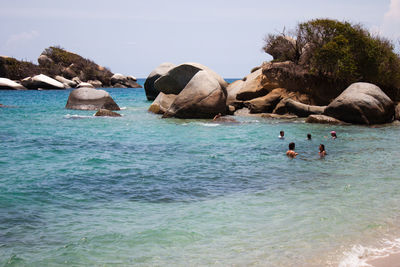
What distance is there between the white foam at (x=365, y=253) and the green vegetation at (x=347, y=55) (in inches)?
873

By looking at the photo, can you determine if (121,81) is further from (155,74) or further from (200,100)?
(200,100)

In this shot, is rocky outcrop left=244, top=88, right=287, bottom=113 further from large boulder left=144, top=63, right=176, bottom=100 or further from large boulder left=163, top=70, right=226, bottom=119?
large boulder left=144, top=63, right=176, bottom=100

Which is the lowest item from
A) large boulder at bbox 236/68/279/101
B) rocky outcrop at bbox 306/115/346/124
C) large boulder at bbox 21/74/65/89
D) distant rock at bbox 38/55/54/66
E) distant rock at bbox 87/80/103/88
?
rocky outcrop at bbox 306/115/346/124

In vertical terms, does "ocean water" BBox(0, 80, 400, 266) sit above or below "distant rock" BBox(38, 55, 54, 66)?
below

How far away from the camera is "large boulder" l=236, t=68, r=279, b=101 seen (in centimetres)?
2891

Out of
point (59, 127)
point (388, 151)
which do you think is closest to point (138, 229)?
point (388, 151)

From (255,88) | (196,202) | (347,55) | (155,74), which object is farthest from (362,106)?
(155,74)

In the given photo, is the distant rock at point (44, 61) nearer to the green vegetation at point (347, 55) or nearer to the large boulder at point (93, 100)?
the large boulder at point (93, 100)

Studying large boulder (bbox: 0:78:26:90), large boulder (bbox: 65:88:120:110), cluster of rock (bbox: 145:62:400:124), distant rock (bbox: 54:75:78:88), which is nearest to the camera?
cluster of rock (bbox: 145:62:400:124)

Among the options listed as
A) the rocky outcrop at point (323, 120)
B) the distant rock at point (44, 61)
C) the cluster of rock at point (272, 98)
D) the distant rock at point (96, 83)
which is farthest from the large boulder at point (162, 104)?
the distant rock at point (44, 61)

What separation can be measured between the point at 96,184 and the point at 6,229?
327 centimetres

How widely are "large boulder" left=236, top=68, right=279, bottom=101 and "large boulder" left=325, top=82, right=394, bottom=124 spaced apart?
271 inches

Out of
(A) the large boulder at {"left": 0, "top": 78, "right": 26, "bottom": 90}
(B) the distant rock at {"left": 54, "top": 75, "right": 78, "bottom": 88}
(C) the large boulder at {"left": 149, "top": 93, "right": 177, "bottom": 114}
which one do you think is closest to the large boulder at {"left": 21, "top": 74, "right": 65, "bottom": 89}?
(A) the large boulder at {"left": 0, "top": 78, "right": 26, "bottom": 90}

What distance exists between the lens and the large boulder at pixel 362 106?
2191 centimetres
